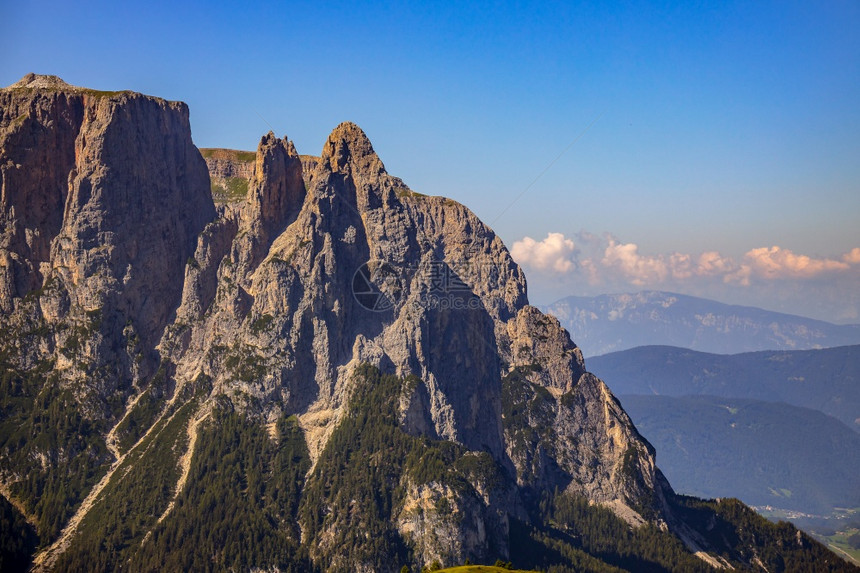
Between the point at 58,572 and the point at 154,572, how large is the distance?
2051cm

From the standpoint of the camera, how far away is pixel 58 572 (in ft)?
650

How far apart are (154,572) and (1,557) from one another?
1295 inches

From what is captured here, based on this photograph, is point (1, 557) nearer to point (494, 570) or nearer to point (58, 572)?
point (58, 572)

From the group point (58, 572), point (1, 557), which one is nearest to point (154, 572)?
point (58, 572)

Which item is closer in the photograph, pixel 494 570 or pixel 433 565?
pixel 494 570

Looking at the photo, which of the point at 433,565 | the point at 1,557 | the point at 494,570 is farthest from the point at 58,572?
the point at 494,570

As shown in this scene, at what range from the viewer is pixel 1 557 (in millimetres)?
197625

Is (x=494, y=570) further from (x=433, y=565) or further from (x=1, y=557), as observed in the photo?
(x=1, y=557)

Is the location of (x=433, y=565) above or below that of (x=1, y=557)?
above

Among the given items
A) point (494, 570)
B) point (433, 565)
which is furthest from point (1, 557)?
point (494, 570)

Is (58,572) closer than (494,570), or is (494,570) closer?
(494,570)

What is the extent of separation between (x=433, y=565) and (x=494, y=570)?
57.7 feet

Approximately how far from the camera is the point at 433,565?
636 ft

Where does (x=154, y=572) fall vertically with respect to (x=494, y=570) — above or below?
below
